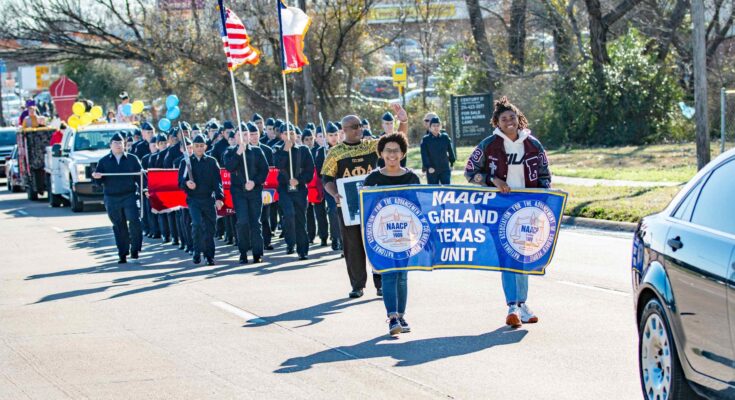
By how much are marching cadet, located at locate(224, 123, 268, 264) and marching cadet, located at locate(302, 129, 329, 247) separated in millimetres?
1212

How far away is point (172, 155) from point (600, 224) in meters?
7.09

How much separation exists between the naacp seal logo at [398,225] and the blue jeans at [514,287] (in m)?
0.76

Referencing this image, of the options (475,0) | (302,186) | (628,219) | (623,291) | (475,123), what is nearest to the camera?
(623,291)

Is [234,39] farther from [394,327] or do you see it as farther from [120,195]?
[394,327]

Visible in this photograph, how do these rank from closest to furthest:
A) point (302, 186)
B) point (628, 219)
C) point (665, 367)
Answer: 1. point (665, 367)
2. point (302, 186)
3. point (628, 219)

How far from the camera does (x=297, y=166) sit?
657 inches

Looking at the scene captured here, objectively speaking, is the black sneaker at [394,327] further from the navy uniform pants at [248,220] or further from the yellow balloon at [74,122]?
the yellow balloon at [74,122]

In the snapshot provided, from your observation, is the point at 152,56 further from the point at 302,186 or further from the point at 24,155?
the point at 302,186

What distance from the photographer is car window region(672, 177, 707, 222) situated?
6.54 metres

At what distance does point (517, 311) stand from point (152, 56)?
105ft

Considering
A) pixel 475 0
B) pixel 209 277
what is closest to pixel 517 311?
pixel 209 277

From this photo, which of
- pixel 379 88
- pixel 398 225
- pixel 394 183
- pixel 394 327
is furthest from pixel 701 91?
pixel 379 88

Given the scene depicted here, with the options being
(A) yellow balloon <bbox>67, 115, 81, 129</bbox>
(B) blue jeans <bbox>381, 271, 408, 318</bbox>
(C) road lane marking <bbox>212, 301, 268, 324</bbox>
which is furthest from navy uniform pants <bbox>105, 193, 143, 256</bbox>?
(A) yellow balloon <bbox>67, 115, 81, 129</bbox>

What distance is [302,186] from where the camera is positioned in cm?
1675
